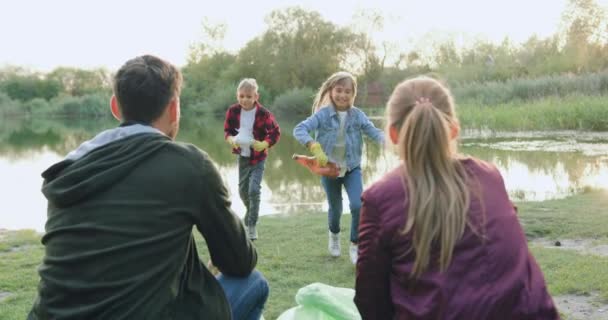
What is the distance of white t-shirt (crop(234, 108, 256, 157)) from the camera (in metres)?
6.14

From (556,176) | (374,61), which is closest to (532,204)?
(556,176)

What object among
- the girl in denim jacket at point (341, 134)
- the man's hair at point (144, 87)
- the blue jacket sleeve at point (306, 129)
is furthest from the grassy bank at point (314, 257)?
the man's hair at point (144, 87)

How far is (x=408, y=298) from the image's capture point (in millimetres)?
1957

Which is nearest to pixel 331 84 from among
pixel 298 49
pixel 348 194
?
pixel 348 194

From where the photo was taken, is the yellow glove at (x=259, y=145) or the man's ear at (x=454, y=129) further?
the yellow glove at (x=259, y=145)

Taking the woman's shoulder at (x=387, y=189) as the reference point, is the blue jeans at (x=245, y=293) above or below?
below

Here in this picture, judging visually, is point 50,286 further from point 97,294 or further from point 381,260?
point 381,260

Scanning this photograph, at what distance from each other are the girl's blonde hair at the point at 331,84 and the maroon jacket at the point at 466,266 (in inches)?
123

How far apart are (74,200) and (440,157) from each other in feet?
3.84

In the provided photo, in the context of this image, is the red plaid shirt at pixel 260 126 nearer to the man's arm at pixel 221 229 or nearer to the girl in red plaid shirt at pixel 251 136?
the girl in red plaid shirt at pixel 251 136

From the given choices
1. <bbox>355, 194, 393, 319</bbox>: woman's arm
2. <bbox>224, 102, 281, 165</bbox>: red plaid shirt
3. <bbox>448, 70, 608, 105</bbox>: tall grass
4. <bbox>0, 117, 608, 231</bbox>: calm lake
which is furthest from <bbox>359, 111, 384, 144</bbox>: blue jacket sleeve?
<bbox>448, 70, 608, 105</bbox>: tall grass

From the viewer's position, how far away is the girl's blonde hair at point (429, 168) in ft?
6.08

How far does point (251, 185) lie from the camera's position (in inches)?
245

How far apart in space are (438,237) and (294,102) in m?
37.6
